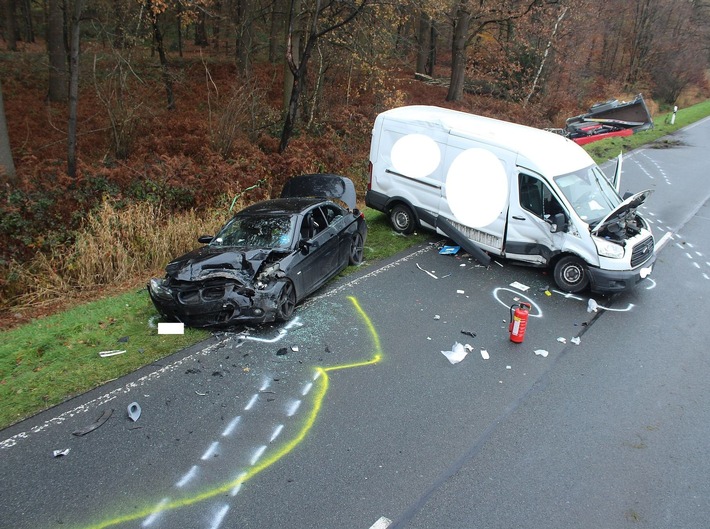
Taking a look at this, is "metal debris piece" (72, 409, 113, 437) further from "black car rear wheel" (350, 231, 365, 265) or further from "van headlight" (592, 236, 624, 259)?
"van headlight" (592, 236, 624, 259)

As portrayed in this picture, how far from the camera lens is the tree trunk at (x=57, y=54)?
17328mm

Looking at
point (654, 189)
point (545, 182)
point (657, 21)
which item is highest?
point (657, 21)

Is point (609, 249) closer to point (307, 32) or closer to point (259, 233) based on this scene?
point (259, 233)

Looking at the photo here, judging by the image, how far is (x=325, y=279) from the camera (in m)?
8.41

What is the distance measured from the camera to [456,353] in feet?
22.2

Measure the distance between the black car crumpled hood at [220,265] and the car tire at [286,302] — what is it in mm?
469

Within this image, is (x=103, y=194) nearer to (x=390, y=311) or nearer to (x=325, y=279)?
(x=325, y=279)

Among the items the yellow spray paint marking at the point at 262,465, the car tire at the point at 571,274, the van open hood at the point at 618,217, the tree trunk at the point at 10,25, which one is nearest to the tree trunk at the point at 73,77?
the yellow spray paint marking at the point at 262,465

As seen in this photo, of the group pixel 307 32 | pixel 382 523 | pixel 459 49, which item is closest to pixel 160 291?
pixel 382 523

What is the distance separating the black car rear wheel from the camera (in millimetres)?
9375

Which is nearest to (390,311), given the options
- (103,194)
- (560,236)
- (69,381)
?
(560,236)

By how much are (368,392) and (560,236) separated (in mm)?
4605

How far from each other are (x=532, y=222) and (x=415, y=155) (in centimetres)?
276

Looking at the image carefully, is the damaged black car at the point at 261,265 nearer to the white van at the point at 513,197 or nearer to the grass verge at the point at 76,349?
the grass verge at the point at 76,349
